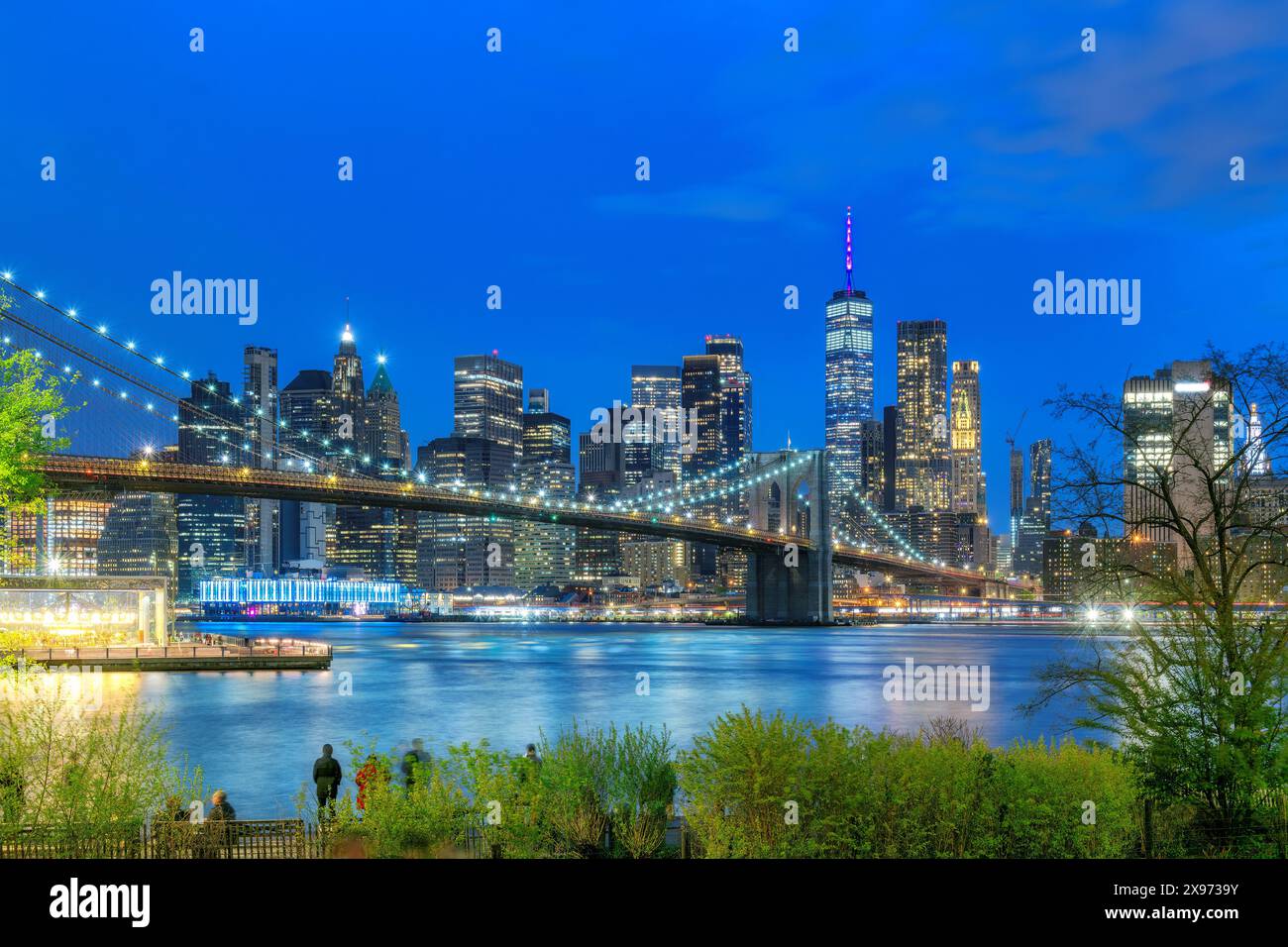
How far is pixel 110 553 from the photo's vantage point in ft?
647

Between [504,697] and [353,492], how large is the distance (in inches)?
1187

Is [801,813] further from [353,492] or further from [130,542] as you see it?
[130,542]

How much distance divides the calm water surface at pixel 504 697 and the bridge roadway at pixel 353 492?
10248 millimetres

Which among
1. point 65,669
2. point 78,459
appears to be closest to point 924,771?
point 65,669

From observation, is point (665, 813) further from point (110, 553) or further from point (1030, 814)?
point (110, 553)

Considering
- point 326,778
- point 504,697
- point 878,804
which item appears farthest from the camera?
point 504,697

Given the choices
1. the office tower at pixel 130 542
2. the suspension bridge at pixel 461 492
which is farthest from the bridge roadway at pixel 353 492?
the office tower at pixel 130 542

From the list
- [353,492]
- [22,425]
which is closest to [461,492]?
[353,492]

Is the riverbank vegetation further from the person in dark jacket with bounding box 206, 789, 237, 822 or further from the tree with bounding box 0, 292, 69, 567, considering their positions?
the tree with bounding box 0, 292, 69, 567

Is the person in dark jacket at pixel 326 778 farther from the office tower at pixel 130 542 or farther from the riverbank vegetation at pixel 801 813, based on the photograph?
the office tower at pixel 130 542

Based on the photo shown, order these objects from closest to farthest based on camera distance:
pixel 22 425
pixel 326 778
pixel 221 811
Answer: pixel 221 811
pixel 326 778
pixel 22 425

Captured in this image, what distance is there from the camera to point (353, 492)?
82.1m

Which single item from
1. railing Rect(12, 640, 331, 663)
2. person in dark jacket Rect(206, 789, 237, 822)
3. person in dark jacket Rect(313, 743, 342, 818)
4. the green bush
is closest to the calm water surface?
railing Rect(12, 640, 331, 663)
